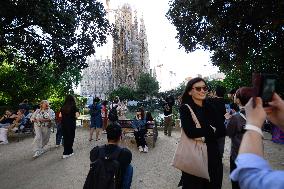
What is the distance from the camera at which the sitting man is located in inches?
143

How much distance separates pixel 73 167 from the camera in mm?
9328

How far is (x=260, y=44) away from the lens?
1669 cm

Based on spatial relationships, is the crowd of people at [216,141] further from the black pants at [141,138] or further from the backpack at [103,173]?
the black pants at [141,138]

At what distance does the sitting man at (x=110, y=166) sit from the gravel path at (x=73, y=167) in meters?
3.47

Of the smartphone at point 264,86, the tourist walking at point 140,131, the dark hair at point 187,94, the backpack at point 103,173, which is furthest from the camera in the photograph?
the tourist walking at point 140,131

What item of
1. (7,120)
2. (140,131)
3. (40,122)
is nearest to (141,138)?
(140,131)

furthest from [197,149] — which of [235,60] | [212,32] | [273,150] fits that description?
[235,60]

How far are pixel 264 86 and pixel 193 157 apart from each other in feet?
7.75

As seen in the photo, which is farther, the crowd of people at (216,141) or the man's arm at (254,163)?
the crowd of people at (216,141)

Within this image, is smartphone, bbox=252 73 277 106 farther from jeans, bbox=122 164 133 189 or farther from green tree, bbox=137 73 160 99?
green tree, bbox=137 73 160 99

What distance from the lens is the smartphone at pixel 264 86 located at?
5.19 feet

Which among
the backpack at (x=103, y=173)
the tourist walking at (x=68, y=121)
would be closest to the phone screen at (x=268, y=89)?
the backpack at (x=103, y=173)

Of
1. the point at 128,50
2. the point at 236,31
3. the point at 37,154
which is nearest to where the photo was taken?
the point at 37,154

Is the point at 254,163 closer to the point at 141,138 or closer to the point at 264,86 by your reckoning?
the point at 264,86
